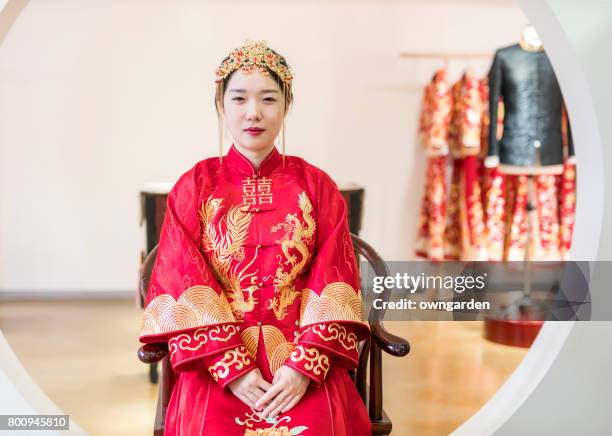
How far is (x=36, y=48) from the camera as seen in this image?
206 inches

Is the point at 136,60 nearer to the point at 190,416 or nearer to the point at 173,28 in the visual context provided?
the point at 173,28

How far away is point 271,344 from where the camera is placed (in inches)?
71.0

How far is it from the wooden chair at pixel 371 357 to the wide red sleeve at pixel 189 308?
5cm

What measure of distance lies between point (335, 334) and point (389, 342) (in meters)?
0.17

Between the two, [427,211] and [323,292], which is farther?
[427,211]

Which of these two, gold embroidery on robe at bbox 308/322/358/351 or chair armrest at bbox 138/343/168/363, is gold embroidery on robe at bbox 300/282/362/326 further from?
chair armrest at bbox 138/343/168/363

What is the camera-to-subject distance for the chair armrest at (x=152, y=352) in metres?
1.73

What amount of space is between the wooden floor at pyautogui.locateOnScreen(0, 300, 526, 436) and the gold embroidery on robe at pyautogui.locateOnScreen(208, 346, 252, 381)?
1300 millimetres

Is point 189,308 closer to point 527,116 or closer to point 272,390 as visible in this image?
point 272,390

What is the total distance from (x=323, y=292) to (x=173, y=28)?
153 inches

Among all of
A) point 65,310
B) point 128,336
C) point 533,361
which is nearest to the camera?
point 533,361

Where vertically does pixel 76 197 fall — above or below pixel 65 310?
above

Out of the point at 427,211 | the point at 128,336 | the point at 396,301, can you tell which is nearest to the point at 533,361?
the point at 396,301

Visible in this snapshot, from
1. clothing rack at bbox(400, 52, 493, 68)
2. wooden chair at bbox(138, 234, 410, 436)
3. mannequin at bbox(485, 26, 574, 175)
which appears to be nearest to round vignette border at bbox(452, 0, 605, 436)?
wooden chair at bbox(138, 234, 410, 436)
